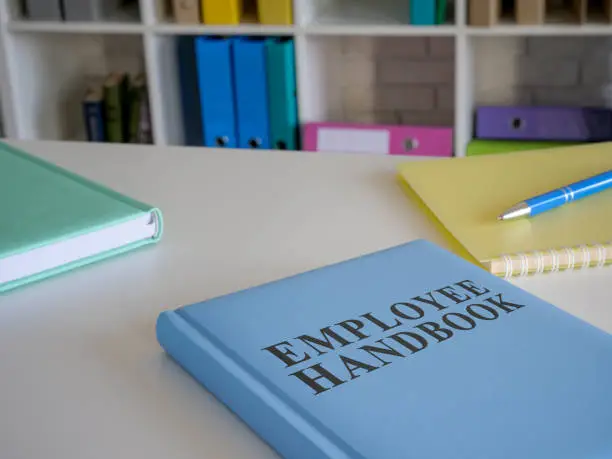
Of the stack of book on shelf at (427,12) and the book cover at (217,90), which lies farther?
the book cover at (217,90)

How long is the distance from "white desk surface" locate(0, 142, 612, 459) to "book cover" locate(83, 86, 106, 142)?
152cm

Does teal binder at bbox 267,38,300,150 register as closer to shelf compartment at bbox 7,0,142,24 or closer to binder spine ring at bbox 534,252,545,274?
shelf compartment at bbox 7,0,142,24

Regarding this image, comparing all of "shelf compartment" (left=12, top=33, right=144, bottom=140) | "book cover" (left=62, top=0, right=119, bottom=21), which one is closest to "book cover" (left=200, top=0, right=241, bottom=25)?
"book cover" (left=62, top=0, right=119, bottom=21)

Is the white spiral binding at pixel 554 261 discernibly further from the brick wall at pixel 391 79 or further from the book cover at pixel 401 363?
the brick wall at pixel 391 79

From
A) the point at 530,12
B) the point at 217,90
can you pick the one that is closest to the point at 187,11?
the point at 217,90

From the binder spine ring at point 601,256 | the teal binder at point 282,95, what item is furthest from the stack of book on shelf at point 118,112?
the binder spine ring at point 601,256

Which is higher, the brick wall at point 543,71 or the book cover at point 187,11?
the book cover at point 187,11

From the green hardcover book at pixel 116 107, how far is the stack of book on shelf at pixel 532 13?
1040mm

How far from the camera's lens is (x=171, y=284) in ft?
2.34

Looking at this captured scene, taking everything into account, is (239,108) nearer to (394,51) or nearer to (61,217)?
(394,51)

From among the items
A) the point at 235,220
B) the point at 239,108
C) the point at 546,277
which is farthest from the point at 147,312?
the point at 239,108

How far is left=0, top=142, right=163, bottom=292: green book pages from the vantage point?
716 mm

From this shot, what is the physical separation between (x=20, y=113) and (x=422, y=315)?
221 centimetres

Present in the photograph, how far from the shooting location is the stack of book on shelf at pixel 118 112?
2592mm
